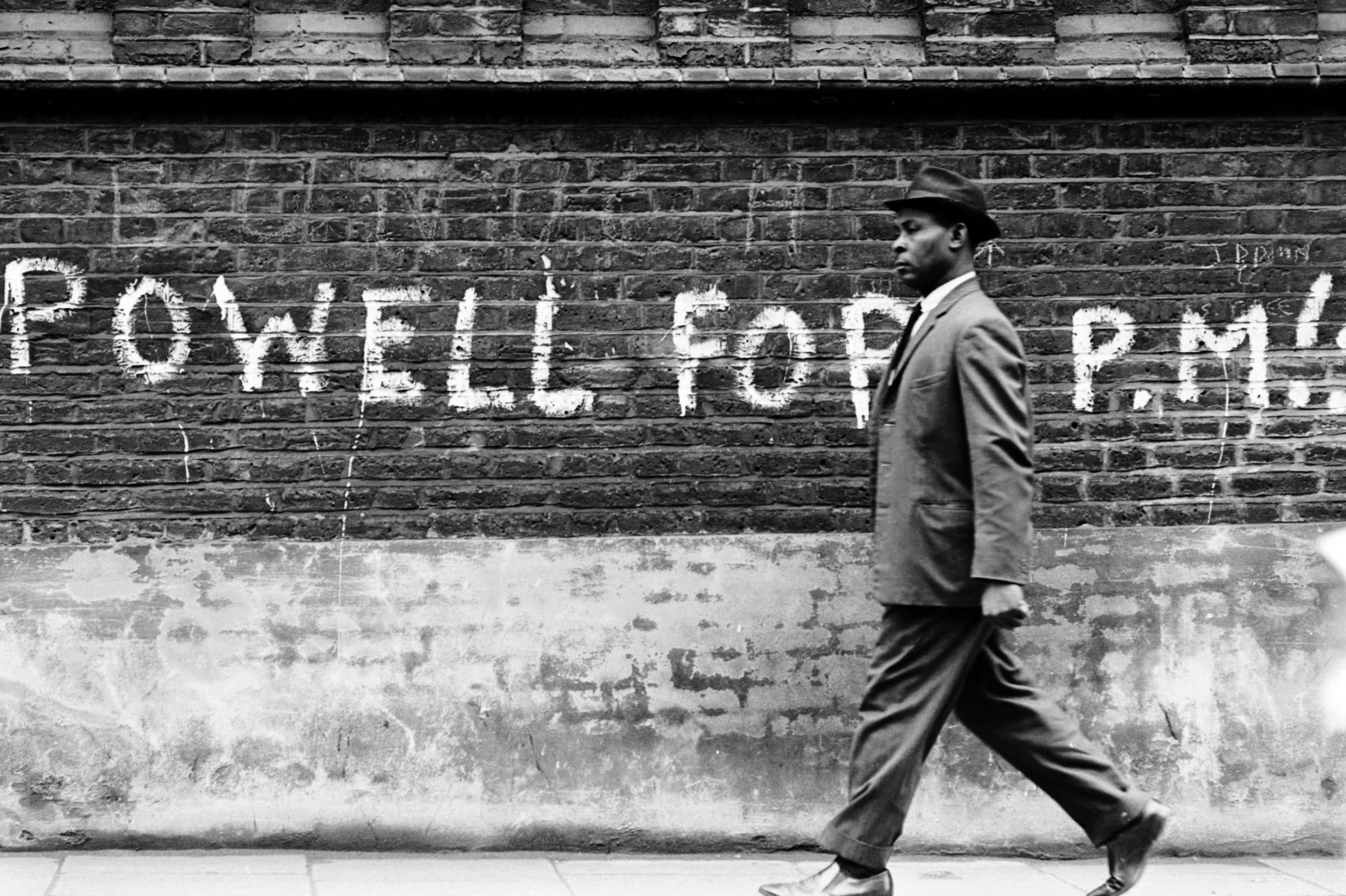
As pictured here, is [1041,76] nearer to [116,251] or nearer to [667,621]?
[667,621]

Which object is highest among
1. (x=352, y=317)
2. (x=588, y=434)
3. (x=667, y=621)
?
(x=352, y=317)

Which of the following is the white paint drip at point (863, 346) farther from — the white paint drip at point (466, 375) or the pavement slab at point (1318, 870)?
the pavement slab at point (1318, 870)

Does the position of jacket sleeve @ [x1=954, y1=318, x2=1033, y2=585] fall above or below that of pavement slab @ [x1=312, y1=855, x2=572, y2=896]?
above

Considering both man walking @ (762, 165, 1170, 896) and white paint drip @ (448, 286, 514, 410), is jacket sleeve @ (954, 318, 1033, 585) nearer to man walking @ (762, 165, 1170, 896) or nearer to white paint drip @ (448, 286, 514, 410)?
man walking @ (762, 165, 1170, 896)

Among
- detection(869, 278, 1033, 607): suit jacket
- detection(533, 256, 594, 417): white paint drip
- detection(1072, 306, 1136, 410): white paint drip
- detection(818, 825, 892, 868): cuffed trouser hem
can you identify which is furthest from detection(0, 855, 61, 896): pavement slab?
detection(1072, 306, 1136, 410): white paint drip

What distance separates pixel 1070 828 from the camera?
6.11 m

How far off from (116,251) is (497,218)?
4.43ft

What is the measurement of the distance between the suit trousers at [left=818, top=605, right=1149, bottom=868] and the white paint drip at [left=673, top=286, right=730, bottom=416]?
59.6 inches

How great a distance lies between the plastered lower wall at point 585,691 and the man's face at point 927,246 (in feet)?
4.49

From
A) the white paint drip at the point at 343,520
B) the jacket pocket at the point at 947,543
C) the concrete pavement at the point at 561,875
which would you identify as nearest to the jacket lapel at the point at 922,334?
the jacket pocket at the point at 947,543

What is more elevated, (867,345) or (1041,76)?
(1041,76)

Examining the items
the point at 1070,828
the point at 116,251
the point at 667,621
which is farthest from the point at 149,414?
the point at 1070,828

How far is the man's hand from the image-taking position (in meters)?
4.54

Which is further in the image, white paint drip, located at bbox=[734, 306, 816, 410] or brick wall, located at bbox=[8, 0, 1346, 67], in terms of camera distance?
white paint drip, located at bbox=[734, 306, 816, 410]
